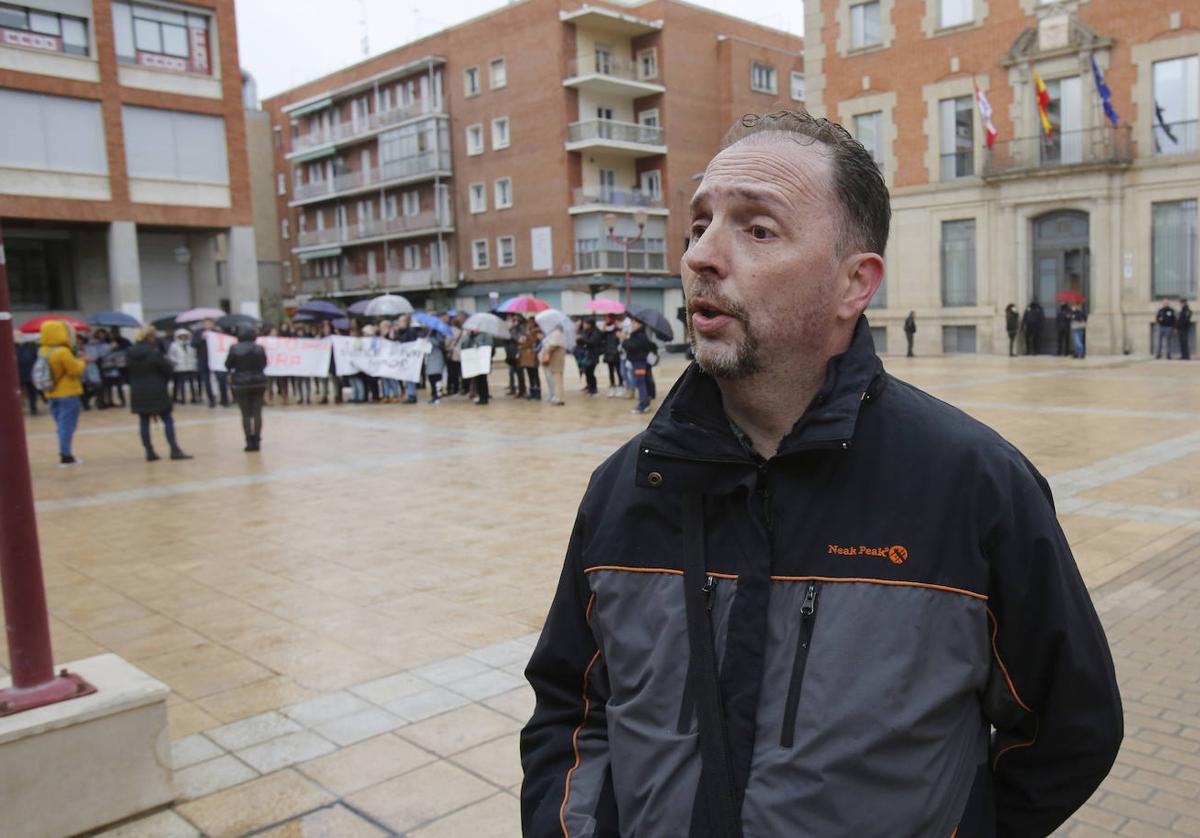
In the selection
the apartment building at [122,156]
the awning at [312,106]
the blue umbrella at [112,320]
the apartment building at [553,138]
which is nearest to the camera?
the blue umbrella at [112,320]

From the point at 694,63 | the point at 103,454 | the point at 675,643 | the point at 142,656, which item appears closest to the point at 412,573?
the point at 142,656

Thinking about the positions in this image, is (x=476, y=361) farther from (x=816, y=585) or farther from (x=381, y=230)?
(x=381, y=230)

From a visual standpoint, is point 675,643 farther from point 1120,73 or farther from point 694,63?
point 694,63

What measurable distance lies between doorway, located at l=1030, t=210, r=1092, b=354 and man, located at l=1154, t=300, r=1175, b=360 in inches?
94.9

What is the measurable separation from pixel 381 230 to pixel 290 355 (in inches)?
1368

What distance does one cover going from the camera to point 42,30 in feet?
100

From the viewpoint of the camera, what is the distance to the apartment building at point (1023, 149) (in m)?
27.8

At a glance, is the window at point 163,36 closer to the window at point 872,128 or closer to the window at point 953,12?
the window at point 872,128

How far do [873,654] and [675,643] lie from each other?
31 cm

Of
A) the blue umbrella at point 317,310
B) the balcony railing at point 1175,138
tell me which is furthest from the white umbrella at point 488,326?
the balcony railing at point 1175,138

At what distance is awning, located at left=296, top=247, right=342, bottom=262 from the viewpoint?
58.6m

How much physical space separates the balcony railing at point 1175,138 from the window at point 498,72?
95.3 ft

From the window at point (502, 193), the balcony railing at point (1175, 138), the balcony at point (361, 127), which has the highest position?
the balcony at point (361, 127)

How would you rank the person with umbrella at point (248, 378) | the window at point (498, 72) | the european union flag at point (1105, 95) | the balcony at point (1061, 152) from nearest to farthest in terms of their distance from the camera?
the person with umbrella at point (248, 378) → the european union flag at point (1105, 95) → the balcony at point (1061, 152) → the window at point (498, 72)
